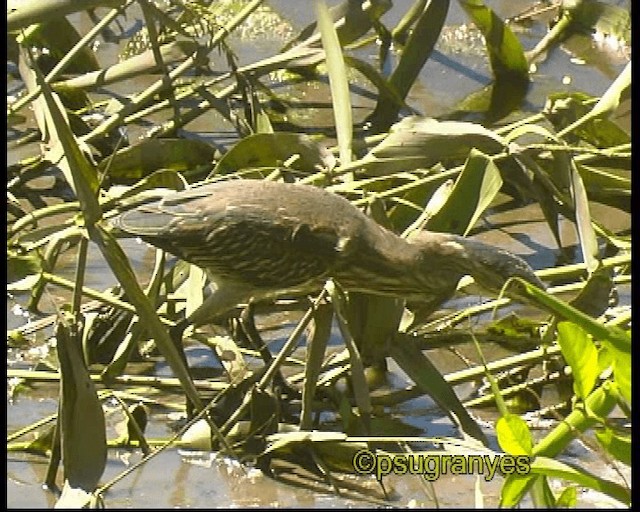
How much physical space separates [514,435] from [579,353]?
18cm

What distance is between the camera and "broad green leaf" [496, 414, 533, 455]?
2.79 m

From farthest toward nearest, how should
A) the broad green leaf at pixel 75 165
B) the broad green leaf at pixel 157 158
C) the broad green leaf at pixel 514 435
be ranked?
the broad green leaf at pixel 157 158, the broad green leaf at pixel 75 165, the broad green leaf at pixel 514 435

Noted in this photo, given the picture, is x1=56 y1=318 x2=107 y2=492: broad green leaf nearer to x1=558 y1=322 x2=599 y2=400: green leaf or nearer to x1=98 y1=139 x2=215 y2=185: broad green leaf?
x1=558 y1=322 x2=599 y2=400: green leaf

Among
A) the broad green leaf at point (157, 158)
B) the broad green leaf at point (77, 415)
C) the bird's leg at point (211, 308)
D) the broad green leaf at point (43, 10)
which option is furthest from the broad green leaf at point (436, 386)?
the broad green leaf at point (157, 158)

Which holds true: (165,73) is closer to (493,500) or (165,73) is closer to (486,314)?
(486,314)

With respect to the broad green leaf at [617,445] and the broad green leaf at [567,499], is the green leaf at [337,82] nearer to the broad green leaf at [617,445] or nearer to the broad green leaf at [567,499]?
the broad green leaf at [617,445]

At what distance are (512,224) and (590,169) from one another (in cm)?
48

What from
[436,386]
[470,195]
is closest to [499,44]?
[470,195]

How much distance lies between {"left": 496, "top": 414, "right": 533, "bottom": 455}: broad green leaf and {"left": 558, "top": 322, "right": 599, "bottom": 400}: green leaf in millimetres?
128

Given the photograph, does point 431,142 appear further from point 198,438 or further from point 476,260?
point 198,438

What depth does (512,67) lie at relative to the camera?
629 centimetres

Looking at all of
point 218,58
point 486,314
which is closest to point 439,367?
point 486,314

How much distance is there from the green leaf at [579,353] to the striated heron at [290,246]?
112cm

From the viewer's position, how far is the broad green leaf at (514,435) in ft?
9.16
